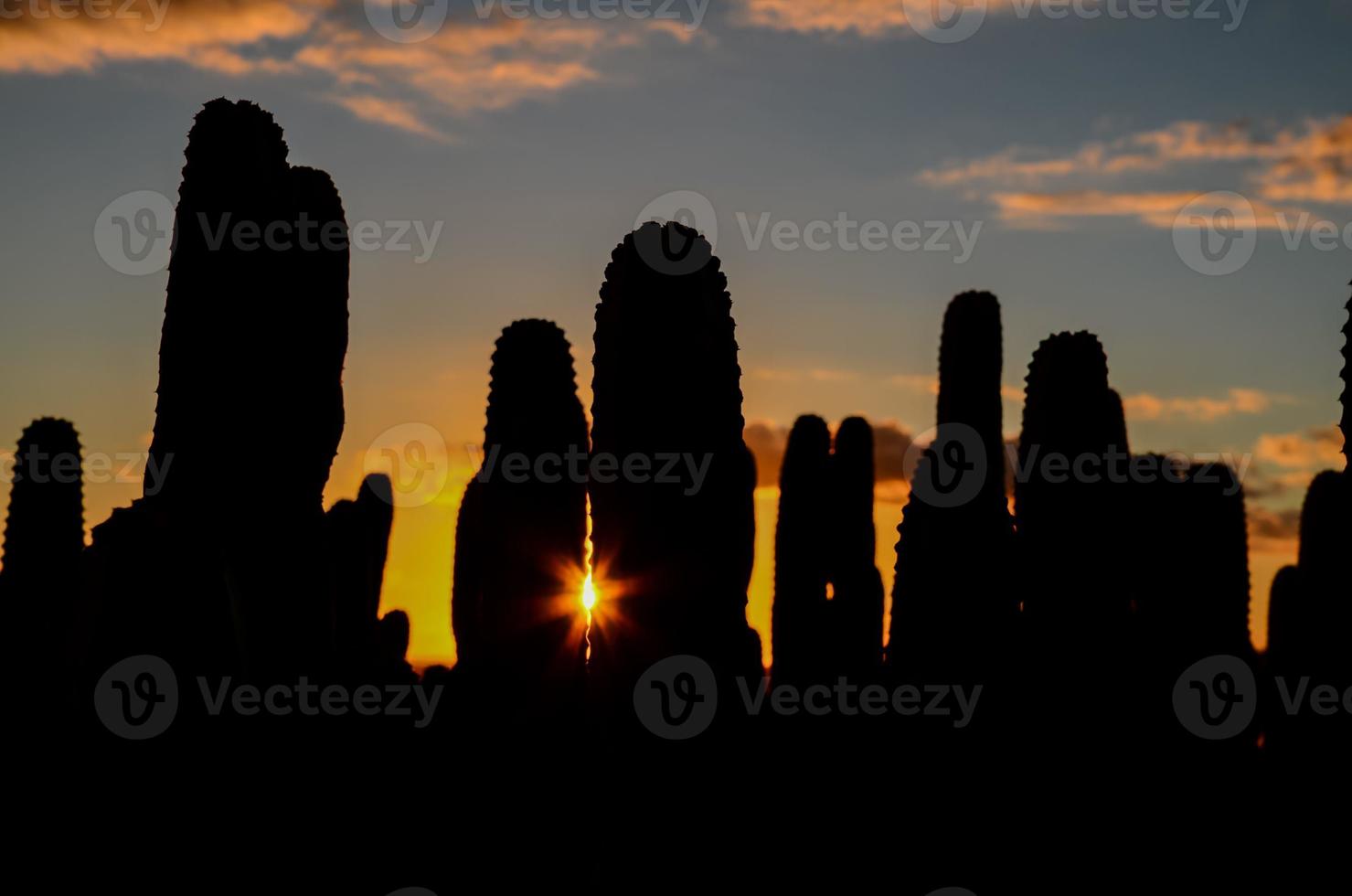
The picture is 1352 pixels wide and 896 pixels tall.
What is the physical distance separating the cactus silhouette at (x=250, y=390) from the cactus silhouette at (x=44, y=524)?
30.1 ft

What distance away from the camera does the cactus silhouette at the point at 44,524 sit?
20062 mm

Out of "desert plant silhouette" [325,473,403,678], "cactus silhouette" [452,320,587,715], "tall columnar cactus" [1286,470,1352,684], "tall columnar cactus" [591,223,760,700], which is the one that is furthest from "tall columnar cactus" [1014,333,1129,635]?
"desert plant silhouette" [325,473,403,678]

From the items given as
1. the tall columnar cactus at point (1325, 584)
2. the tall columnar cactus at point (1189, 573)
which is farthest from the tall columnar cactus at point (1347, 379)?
the tall columnar cactus at point (1189, 573)

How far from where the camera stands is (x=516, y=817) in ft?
46.1

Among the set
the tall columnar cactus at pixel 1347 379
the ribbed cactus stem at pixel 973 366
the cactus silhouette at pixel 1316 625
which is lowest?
the cactus silhouette at pixel 1316 625

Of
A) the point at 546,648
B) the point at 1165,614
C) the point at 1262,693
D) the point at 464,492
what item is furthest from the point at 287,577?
the point at 1262,693

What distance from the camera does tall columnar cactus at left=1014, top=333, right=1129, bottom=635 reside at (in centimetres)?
1405

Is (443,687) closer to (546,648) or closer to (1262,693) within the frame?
(546,648)

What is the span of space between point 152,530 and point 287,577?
1.29 metres

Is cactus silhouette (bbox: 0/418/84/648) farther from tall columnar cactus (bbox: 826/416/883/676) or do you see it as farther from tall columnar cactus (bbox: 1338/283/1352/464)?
tall columnar cactus (bbox: 1338/283/1352/464)

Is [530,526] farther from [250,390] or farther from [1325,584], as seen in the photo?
[1325,584]

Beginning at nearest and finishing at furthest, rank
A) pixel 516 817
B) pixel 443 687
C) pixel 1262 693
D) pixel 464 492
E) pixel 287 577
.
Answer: pixel 287 577, pixel 516 817, pixel 443 687, pixel 1262 693, pixel 464 492

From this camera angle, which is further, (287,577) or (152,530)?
(287,577)

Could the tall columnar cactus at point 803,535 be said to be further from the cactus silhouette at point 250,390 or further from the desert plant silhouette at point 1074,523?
the cactus silhouette at point 250,390
